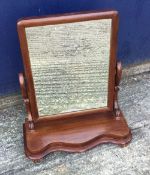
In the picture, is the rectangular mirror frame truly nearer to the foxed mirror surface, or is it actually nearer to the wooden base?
the foxed mirror surface

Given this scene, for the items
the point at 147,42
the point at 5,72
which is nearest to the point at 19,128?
the point at 5,72

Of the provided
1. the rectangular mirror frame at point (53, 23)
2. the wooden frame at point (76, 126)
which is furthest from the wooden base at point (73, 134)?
the rectangular mirror frame at point (53, 23)

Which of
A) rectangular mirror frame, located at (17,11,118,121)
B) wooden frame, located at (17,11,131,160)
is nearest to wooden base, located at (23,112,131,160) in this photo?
wooden frame, located at (17,11,131,160)

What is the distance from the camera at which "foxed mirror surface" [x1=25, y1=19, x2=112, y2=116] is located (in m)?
1.39

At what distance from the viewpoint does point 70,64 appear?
149 cm

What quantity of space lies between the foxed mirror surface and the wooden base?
0.23 ft

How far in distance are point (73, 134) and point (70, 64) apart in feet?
1.12

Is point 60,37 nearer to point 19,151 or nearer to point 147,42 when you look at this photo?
point 19,151

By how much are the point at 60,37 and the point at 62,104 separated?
13.5 inches

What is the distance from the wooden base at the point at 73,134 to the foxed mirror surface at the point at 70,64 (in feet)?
0.23

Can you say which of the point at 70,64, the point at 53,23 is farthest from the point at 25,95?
the point at 53,23

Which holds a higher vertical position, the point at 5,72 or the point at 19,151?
the point at 5,72

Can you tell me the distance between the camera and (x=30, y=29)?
4.46 ft

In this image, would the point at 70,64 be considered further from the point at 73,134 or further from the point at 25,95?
the point at 73,134
